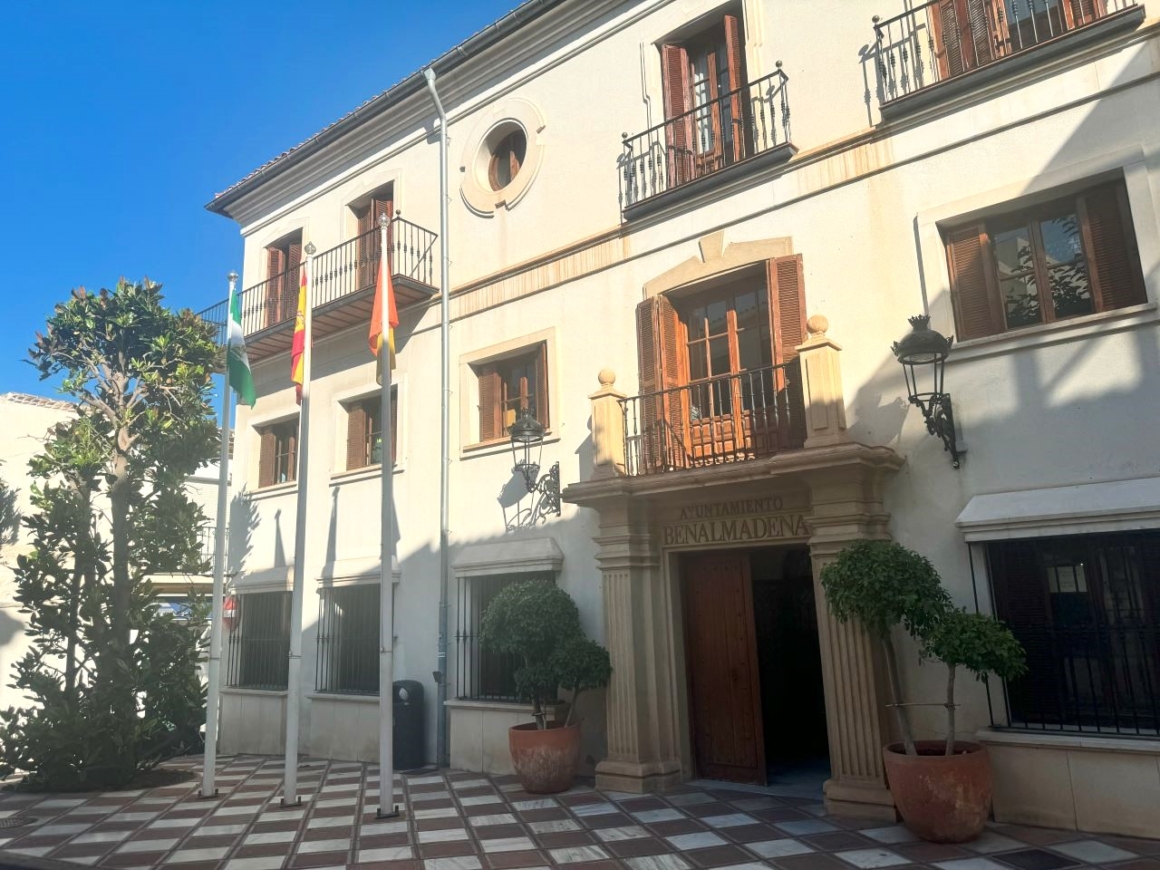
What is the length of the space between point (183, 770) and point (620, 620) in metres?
6.75

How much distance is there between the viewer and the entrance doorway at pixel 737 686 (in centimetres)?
891

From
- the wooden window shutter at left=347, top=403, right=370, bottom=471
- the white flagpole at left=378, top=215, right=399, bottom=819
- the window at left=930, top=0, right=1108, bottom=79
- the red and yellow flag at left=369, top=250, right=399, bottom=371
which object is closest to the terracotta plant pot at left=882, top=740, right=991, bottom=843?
the white flagpole at left=378, top=215, right=399, bottom=819

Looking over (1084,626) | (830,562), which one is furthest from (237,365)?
(1084,626)

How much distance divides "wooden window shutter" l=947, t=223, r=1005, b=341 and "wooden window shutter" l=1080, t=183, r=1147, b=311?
31.1 inches

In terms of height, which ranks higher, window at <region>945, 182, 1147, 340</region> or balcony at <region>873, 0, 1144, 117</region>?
balcony at <region>873, 0, 1144, 117</region>

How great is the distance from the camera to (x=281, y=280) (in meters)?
15.0

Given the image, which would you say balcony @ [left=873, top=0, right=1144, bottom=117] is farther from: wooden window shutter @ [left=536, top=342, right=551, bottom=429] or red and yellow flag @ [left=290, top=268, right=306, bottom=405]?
red and yellow flag @ [left=290, top=268, right=306, bottom=405]

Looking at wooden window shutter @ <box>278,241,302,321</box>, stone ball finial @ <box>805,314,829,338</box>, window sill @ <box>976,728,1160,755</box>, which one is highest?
wooden window shutter @ <box>278,241,302,321</box>

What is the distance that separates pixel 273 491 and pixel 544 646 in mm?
7301

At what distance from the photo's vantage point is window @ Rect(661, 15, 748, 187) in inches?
385

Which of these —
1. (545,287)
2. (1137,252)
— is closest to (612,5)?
(545,287)

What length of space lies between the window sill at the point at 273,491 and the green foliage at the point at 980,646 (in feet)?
34.9

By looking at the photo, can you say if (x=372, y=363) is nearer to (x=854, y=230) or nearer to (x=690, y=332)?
(x=690, y=332)

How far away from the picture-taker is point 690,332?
32.4 ft
